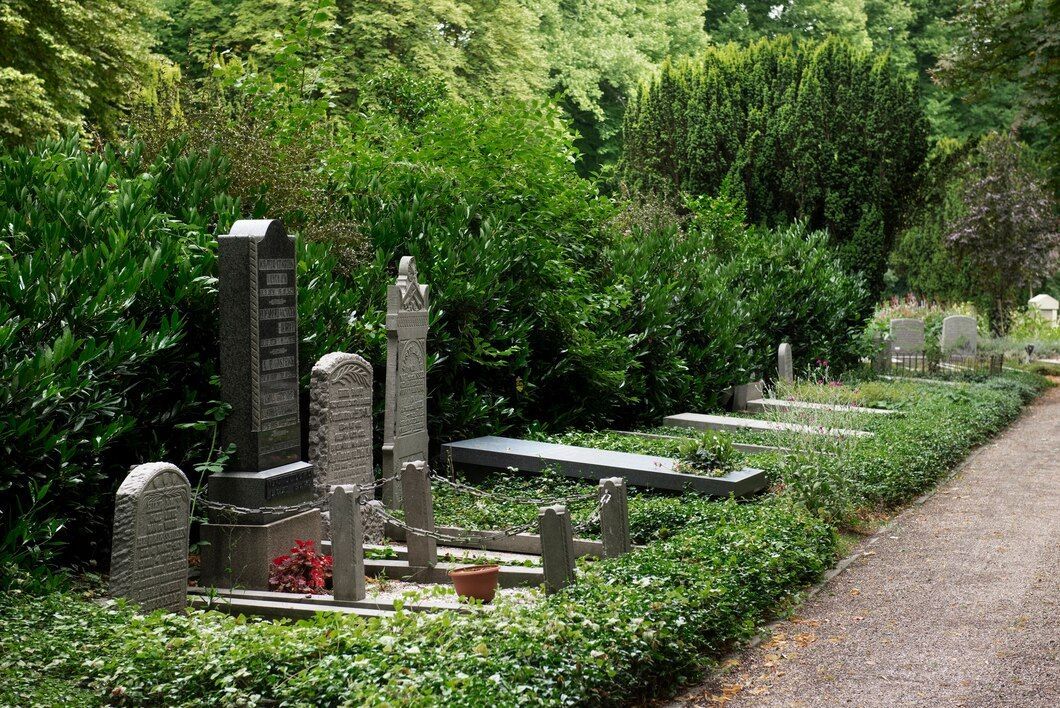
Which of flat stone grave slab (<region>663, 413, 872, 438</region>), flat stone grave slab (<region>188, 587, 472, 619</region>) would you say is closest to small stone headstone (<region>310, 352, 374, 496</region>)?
flat stone grave slab (<region>188, 587, 472, 619</region>)

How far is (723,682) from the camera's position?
21.2 ft

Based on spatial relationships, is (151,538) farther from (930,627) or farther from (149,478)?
(930,627)

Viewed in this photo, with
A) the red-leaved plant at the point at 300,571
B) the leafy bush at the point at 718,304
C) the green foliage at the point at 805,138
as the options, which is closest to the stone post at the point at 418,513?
the red-leaved plant at the point at 300,571

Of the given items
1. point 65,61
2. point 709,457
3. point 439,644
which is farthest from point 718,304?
point 65,61

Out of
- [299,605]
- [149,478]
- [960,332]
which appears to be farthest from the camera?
[960,332]

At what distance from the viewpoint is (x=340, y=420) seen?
932cm

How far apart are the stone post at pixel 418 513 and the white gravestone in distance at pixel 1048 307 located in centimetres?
3820

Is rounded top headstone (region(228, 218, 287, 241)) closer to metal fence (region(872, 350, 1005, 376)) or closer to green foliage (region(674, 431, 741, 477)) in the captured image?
green foliage (region(674, 431, 741, 477))

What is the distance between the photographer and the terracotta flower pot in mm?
7516

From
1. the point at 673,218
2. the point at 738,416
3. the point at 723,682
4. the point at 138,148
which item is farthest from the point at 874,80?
the point at 723,682

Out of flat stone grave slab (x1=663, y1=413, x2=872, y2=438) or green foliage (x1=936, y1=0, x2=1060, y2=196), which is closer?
green foliage (x1=936, y1=0, x2=1060, y2=196)

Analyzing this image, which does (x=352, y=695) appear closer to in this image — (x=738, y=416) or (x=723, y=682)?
(x=723, y=682)

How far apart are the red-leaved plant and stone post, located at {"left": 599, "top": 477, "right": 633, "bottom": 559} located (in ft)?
6.81

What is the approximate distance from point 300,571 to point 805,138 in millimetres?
19249
